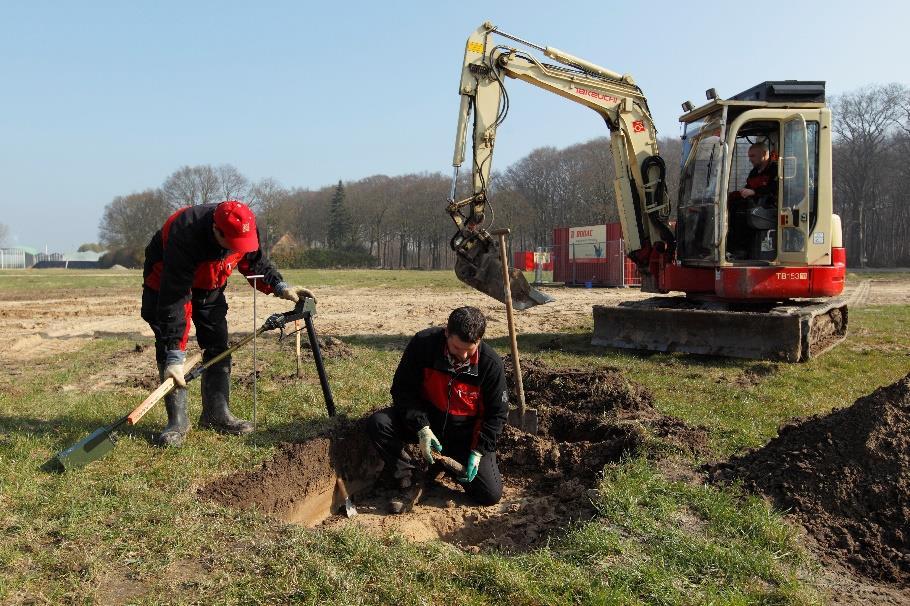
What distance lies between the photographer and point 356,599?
9.19 ft

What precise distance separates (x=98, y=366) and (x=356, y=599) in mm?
6693

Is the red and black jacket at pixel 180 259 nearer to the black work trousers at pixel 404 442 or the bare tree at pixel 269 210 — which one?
the black work trousers at pixel 404 442

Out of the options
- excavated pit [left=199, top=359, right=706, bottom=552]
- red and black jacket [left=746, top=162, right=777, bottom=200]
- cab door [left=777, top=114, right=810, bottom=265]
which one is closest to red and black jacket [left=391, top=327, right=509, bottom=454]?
excavated pit [left=199, top=359, right=706, bottom=552]

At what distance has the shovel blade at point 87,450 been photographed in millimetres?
4156

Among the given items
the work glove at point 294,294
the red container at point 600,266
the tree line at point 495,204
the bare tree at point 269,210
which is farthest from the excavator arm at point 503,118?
the bare tree at point 269,210

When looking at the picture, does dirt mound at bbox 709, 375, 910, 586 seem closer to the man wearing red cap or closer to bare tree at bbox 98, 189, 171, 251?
the man wearing red cap

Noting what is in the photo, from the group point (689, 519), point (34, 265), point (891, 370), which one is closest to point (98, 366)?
point (689, 519)

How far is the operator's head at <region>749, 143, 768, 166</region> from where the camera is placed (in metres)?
8.54

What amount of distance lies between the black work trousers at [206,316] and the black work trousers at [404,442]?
1.51 m

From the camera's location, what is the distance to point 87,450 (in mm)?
4234

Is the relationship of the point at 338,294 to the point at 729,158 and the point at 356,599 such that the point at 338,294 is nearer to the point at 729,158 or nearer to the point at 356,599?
the point at 729,158

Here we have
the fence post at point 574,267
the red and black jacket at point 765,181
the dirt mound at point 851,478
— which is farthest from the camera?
the fence post at point 574,267

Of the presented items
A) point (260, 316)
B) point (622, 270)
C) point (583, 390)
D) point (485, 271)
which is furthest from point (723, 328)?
point (622, 270)

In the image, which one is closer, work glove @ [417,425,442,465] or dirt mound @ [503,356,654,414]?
work glove @ [417,425,442,465]
